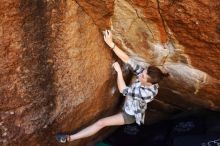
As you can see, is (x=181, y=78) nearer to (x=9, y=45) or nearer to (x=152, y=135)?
(x=152, y=135)

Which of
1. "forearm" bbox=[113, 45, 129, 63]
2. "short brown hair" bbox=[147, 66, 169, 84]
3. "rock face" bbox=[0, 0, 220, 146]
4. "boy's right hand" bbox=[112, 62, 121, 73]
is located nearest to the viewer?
"rock face" bbox=[0, 0, 220, 146]

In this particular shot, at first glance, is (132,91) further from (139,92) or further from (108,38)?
(108,38)

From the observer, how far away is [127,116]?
4.14 m

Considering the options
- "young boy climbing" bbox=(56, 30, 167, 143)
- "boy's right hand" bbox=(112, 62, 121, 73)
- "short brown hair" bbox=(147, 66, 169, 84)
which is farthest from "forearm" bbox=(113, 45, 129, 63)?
"short brown hair" bbox=(147, 66, 169, 84)

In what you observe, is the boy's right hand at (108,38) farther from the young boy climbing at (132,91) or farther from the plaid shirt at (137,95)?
the plaid shirt at (137,95)

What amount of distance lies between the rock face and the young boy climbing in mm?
70

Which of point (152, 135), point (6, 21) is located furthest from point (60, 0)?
point (152, 135)

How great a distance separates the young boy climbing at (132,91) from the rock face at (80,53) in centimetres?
7

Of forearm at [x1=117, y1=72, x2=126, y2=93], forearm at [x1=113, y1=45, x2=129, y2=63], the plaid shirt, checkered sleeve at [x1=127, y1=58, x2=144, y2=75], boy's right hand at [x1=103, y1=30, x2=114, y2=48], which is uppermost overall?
boy's right hand at [x1=103, y1=30, x2=114, y2=48]

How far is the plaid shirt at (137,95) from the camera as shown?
3902 mm

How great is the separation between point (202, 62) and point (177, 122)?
4.31ft

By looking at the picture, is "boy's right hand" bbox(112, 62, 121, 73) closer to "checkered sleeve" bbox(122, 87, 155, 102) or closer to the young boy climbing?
the young boy climbing

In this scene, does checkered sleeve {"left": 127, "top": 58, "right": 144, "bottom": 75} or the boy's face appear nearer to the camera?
the boy's face

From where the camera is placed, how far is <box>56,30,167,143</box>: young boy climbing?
12.7 feet
